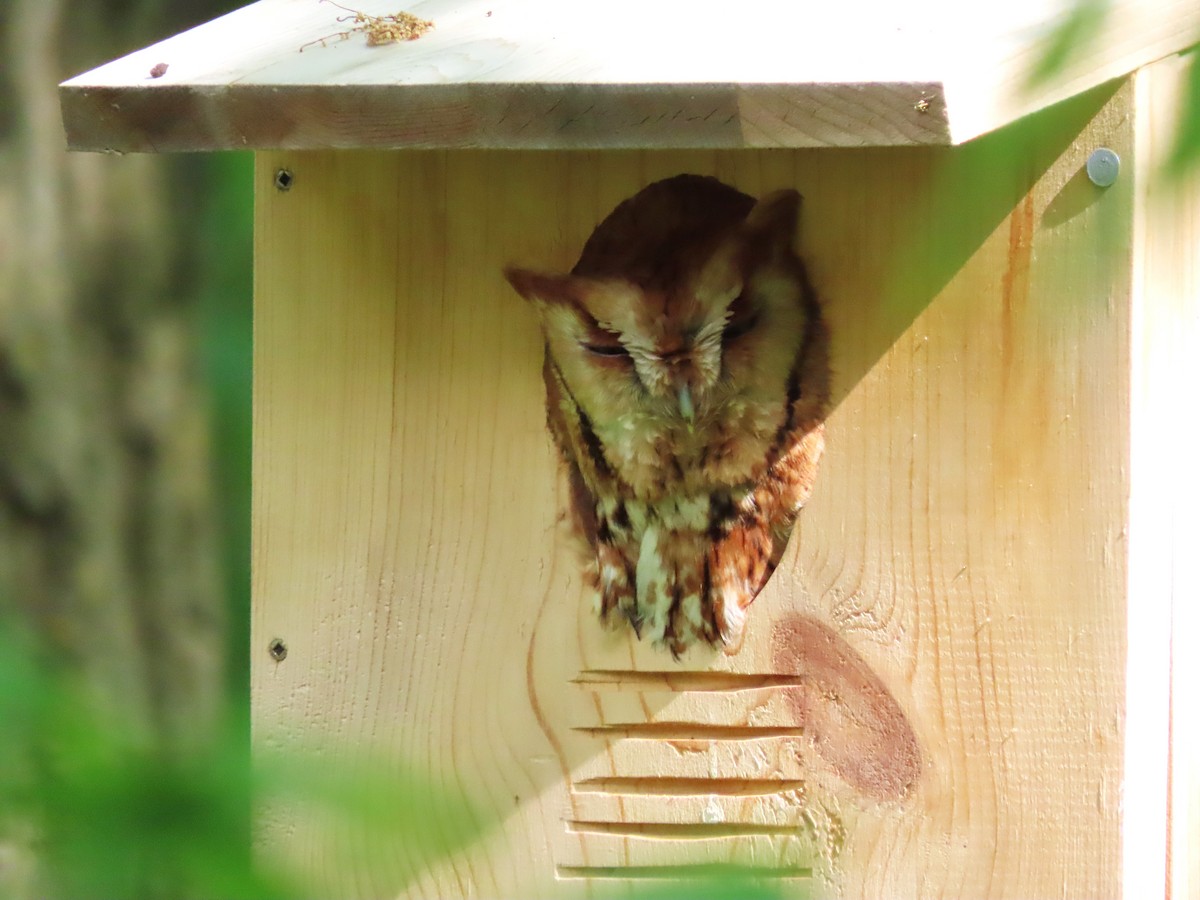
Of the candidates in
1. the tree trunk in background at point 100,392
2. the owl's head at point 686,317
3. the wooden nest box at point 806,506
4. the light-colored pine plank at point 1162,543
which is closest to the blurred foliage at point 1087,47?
the wooden nest box at point 806,506

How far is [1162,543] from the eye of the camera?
144 centimetres

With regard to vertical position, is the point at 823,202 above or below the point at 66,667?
above

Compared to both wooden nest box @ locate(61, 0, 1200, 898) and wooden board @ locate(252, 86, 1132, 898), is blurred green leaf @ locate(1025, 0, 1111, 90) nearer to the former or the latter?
wooden nest box @ locate(61, 0, 1200, 898)

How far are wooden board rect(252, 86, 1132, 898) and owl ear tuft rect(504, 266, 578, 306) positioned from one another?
3cm

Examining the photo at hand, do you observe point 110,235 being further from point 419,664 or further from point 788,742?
point 788,742

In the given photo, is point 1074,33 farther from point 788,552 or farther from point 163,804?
point 788,552

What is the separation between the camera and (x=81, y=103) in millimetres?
1132

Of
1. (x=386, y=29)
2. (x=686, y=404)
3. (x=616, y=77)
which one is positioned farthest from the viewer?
(x=686, y=404)

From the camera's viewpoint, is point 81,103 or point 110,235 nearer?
point 81,103

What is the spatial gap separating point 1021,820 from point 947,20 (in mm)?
772

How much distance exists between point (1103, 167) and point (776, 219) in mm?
305

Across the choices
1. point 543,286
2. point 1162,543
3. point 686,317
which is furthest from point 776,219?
point 1162,543

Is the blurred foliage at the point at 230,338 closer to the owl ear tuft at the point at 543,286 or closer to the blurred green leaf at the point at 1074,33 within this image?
the owl ear tuft at the point at 543,286

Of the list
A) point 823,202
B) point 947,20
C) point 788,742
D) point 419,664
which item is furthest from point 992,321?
point 419,664
